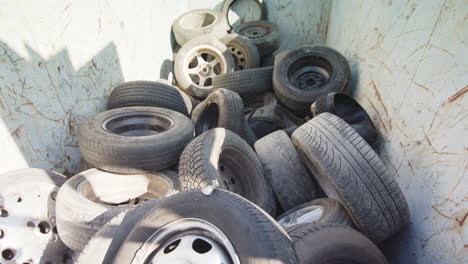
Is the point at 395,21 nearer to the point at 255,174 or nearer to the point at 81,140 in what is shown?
the point at 255,174

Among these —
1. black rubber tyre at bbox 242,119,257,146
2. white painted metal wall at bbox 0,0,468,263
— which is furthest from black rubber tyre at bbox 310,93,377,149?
black rubber tyre at bbox 242,119,257,146

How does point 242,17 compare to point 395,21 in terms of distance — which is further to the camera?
point 242,17

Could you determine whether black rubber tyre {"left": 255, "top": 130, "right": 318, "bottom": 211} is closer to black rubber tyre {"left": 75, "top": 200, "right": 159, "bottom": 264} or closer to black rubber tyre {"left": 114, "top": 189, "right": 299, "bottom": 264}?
black rubber tyre {"left": 114, "top": 189, "right": 299, "bottom": 264}

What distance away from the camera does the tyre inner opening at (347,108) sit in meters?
2.96

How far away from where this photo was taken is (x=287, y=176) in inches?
95.0

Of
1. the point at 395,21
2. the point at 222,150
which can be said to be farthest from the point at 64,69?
the point at 395,21

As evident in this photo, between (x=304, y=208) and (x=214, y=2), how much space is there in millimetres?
4823

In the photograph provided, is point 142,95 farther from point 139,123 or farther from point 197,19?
point 197,19

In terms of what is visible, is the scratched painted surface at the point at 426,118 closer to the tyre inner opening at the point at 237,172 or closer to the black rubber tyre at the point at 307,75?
the black rubber tyre at the point at 307,75

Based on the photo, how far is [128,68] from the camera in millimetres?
3566

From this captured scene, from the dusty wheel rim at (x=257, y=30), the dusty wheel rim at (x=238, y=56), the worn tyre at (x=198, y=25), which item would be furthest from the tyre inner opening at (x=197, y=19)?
the dusty wheel rim at (x=238, y=56)

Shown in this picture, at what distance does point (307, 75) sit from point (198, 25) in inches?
106

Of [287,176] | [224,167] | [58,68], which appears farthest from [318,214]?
[58,68]

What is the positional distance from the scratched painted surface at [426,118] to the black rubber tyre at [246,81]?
1455 mm
